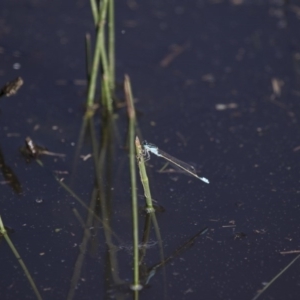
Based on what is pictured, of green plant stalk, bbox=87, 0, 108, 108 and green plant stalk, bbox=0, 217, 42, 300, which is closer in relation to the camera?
green plant stalk, bbox=0, 217, 42, 300

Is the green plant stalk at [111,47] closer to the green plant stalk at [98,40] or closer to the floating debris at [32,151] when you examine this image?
the green plant stalk at [98,40]

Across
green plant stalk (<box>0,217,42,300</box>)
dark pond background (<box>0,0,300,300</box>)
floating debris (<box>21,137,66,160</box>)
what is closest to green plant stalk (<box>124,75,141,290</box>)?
dark pond background (<box>0,0,300,300</box>)

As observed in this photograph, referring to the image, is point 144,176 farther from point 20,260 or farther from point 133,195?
point 20,260

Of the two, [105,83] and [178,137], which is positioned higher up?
[105,83]

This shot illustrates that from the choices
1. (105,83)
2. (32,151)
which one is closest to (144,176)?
(32,151)

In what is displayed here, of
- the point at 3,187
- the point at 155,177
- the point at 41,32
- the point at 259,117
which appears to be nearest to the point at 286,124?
the point at 259,117

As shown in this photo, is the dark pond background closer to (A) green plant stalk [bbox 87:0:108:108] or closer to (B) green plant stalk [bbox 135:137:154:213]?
(B) green plant stalk [bbox 135:137:154:213]

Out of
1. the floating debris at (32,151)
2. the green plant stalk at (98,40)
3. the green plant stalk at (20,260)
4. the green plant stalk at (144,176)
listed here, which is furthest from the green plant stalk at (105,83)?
the green plant stalk at (20,260)

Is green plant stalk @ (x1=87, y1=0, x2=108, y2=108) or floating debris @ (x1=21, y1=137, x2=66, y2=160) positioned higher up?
green plant stalk @ (x1=87, y1=0, x2=108, y2=108)
